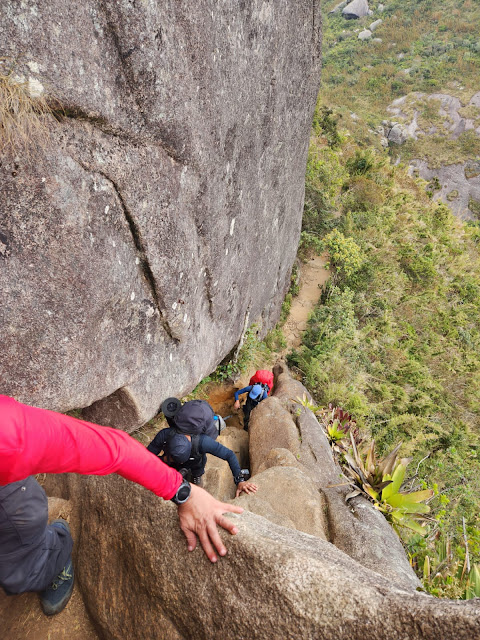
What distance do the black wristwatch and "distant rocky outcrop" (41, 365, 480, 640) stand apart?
38 cm

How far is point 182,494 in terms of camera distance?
2178 mm

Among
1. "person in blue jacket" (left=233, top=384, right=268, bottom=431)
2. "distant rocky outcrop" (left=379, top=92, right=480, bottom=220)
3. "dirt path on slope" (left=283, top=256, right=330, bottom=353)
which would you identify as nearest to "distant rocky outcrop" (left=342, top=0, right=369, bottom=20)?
"distant rocky outcrop" (left=379, top=92, right=480, bottom=220)

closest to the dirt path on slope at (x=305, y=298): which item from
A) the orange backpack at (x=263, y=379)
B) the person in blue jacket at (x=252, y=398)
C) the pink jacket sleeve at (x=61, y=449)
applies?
the orange backpack at (x=263, y=379)

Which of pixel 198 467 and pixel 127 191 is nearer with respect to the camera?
pixel 127 191

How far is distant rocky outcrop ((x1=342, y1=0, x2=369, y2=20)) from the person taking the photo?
5043 cm

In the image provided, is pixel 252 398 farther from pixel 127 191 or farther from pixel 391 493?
pixel 127 191

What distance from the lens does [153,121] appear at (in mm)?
3180

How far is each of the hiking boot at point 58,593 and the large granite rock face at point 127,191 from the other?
46.6 inches

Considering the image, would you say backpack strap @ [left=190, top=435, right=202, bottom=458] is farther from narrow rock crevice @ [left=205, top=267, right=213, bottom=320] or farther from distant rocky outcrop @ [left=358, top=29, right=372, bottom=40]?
distant rocky outcrop @ [left=358, top=29, right=372, bottom=40]

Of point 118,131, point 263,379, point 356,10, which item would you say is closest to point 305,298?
point 263,379

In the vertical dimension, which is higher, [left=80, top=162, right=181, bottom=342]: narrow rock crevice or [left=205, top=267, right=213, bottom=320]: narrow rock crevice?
[left=80, top=162, right=181, bottom=342]: narrow rock crevice

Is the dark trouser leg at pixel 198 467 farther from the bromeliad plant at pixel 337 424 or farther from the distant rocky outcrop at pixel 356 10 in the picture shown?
the distant rocky outcrop at pixel 356 10

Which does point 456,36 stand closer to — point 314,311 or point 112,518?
point 314,311

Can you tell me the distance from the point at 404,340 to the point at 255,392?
727cm
